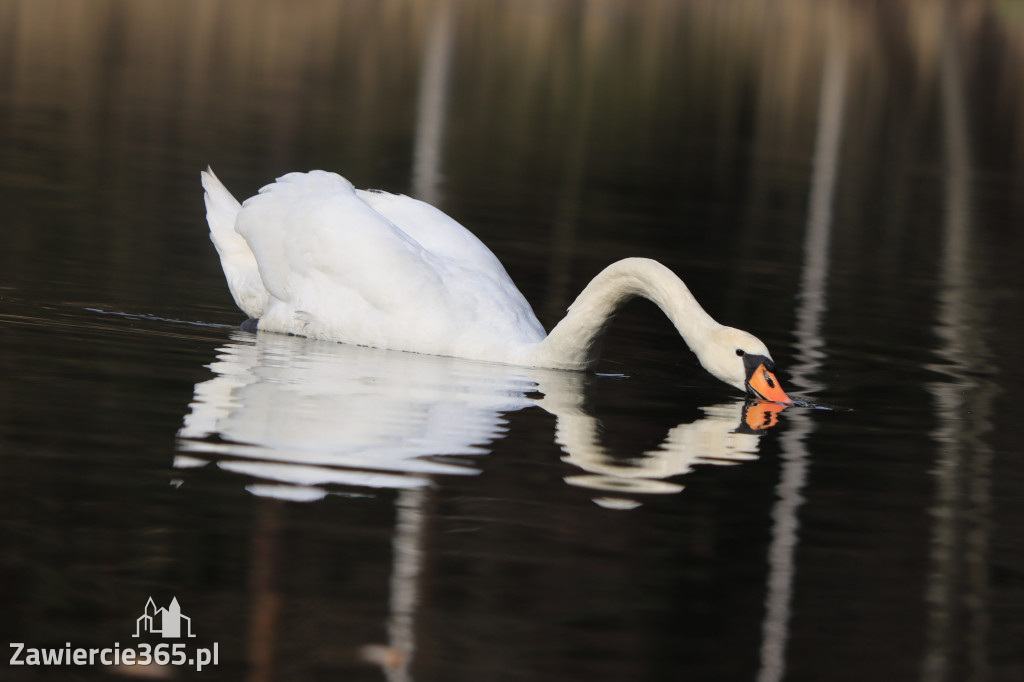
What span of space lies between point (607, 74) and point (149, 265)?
26.6 metres

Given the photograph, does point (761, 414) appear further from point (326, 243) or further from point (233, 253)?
point (233, 253)

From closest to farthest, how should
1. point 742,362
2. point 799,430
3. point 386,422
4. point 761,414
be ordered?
point 386,422 → point 799,430 → point 742,362 → point 761,414

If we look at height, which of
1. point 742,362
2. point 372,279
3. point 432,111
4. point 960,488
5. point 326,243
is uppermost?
point 432,111

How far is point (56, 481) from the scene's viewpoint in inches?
273

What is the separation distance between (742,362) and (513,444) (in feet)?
5.79

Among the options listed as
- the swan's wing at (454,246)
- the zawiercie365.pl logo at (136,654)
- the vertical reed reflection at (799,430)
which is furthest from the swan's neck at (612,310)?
the zawiercie365.pl logo at (136,654)

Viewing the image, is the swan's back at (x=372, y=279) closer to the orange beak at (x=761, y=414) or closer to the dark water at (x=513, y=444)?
the dark water at (x=513, y=444)

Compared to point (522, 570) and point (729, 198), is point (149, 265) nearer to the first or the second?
point (522, 570)

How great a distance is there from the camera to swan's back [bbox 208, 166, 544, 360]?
33.7 ft

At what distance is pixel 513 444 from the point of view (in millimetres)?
8320

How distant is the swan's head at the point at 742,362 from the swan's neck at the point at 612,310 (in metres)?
0.10

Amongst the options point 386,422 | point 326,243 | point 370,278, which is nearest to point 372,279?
point 370,278

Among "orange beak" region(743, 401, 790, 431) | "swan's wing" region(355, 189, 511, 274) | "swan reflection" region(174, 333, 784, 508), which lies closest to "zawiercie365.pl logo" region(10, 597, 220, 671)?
"swan reflection" region(174, 333, 784, 508)

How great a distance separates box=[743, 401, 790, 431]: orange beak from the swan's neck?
48cm
